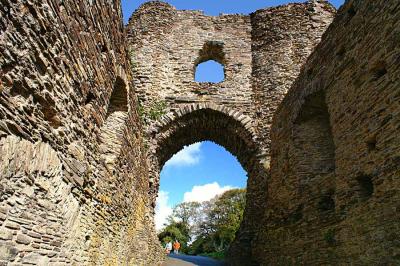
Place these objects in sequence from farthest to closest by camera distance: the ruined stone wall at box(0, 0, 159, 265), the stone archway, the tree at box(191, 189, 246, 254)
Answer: the tree at box(191, 189, 246, 254), the stone archway, the ruined stone wall at box(0, 0, 159, 265)

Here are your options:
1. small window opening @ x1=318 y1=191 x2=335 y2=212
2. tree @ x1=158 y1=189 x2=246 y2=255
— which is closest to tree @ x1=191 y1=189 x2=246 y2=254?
tree @ x1=158 y1=189 x2=246 y2=255

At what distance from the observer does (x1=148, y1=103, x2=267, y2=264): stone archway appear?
1159cm

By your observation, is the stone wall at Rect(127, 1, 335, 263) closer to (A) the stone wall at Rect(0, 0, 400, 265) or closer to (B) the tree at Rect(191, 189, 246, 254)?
(A) the stone wall at Rect(0, 0, 400, 265)

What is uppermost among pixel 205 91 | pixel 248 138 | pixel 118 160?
pixel 205 91

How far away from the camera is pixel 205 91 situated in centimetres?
1277

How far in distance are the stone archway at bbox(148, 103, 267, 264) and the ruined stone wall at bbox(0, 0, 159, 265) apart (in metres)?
4.81

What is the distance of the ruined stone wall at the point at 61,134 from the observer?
9.82ft

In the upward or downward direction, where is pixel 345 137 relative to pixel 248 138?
downward

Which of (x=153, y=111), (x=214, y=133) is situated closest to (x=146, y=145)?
(x=153, y=111)

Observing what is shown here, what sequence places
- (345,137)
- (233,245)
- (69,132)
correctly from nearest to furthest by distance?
1. (69,132)
2. (345,137)
3. (233,245)

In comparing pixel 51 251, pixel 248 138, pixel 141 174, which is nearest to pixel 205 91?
pixel 248 138

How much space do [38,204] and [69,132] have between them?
1090 mm

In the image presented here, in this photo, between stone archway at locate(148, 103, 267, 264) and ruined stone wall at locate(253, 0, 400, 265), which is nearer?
ruined stone wall at locate(253, 0, 400, 265)

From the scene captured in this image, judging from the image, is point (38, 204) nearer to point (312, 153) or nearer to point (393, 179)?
point (393, 179)
